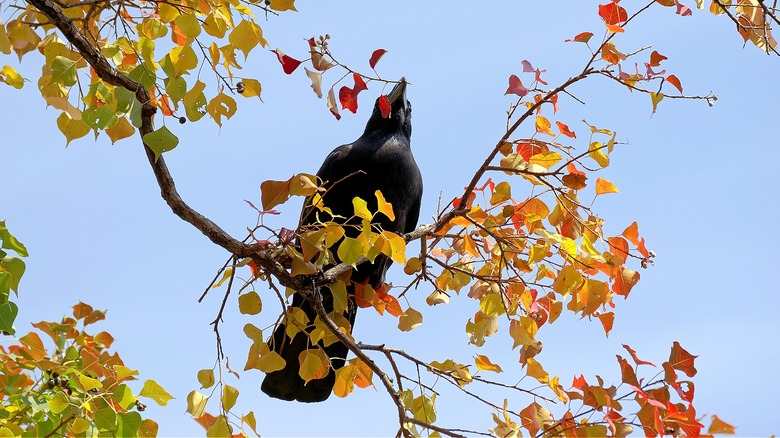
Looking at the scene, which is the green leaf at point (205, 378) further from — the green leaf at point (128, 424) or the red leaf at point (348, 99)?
the red leaf at point (348, 99)

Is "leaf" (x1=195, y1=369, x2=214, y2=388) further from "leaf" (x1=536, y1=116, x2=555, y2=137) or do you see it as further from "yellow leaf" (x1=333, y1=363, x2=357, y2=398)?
"leaf" (x1=536, y1=116, x2=555, y2=137)

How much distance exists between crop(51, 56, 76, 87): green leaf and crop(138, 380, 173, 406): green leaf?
0.73 m

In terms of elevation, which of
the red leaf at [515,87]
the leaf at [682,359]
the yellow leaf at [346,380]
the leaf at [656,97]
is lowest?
the leaf at [682,359]

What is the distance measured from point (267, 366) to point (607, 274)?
0.94 metres

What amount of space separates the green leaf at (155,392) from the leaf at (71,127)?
63 centimetres

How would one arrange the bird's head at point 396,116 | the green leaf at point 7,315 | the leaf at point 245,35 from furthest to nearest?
the bird's head at point 396,116 → the leaf at point 245,35 → the green leaf at point 7,315

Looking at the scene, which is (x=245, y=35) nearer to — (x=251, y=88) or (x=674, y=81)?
(x=251, y=88)

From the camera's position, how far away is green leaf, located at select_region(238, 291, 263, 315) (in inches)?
86.0

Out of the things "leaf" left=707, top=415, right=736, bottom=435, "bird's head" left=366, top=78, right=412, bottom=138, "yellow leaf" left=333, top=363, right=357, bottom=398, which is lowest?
"leaf" left=707, top=415, right=736, bottom=435

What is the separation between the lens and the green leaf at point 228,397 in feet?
6.63

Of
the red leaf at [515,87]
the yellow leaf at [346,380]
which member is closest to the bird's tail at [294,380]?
the yellow leaf at [346,380]

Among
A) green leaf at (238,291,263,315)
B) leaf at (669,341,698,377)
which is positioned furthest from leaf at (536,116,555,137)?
green leaf at (238,291,263,315)

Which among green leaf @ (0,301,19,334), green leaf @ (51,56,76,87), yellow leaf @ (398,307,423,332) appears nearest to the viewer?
green leaf @ (0,301,19,334)

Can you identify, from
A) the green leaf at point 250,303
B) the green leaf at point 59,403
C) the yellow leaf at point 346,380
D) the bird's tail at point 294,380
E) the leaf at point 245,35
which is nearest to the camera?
the green leaf at point 59,403
